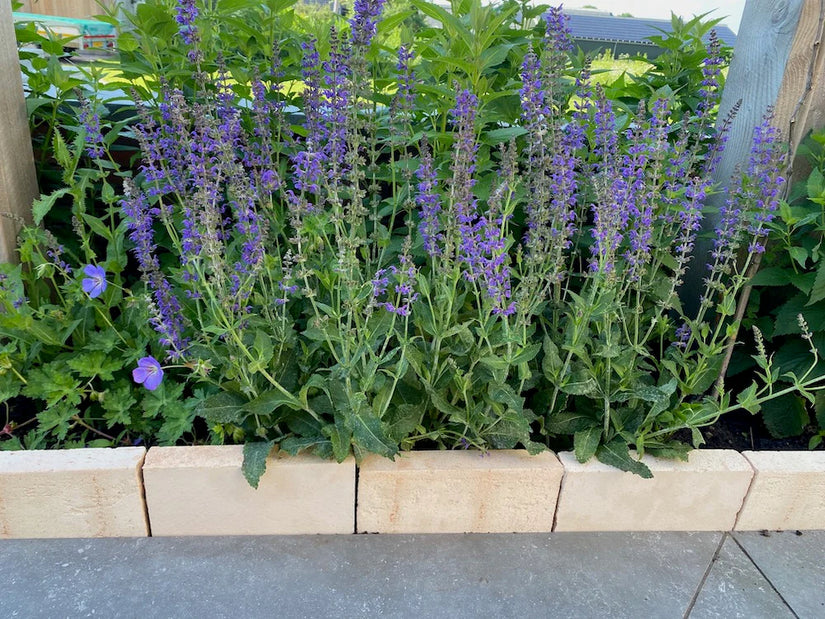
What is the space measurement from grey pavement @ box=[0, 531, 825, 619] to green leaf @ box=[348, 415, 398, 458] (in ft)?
1.48

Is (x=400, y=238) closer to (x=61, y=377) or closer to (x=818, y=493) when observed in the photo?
(x=61, y=377)

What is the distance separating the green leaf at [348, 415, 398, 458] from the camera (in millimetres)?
2100

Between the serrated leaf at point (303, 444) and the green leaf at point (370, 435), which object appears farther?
the serrated leaf at point (303, 444)

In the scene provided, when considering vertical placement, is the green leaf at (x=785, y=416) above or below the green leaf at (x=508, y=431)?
below

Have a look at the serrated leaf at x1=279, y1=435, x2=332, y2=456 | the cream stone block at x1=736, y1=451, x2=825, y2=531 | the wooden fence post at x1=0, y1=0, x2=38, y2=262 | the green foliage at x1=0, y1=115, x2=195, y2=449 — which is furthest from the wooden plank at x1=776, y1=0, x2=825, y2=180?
the wooden fence post at x1=0, y1=0, x2=38, y2=262

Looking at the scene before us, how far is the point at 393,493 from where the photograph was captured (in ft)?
7.54

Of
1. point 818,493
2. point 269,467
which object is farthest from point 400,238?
point 818,493

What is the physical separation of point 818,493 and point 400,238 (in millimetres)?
2008

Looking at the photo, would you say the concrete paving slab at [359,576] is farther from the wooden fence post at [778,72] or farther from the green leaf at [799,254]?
the wooden fence post at [778,72]

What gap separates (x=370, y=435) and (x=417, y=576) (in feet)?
1.77

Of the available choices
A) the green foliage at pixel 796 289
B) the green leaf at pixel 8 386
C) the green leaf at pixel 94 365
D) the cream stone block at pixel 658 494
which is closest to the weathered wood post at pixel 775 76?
the green foliage at pixel 796 289

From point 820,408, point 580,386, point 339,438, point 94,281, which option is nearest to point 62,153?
point 94,281

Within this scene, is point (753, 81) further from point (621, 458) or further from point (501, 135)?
point (621, 458)

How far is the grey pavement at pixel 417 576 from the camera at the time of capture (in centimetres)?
205
